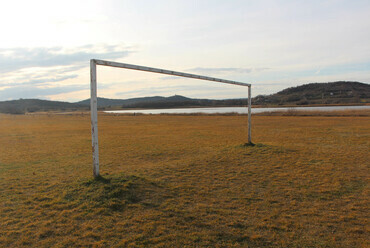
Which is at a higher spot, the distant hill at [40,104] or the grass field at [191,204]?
the distant hill at [40,104]

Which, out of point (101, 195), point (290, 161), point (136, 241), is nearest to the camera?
point (136, 241)

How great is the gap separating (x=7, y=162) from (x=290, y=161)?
10.6 metres

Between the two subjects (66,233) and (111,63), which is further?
(111,63)

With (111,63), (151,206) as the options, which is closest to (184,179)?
(151,206)

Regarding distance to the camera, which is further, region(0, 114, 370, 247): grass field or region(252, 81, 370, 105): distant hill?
region(252, 81, 370, 105): distant hill

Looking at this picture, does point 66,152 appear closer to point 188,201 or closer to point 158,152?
point 158,152

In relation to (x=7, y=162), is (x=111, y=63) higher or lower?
higher

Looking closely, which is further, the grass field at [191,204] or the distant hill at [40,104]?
the distant hill at [40,104]

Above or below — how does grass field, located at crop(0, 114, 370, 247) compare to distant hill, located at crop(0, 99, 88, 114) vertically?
below

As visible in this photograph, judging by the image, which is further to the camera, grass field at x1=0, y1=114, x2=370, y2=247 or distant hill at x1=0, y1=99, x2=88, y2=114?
distant hill at x1=0, y1=99, x2=88, y2=114

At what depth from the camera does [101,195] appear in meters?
5.22

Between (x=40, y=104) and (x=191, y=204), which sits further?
(x=40, y=104)

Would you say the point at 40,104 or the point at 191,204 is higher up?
the point at 40,104

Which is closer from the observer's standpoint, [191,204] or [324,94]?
[191,204]
